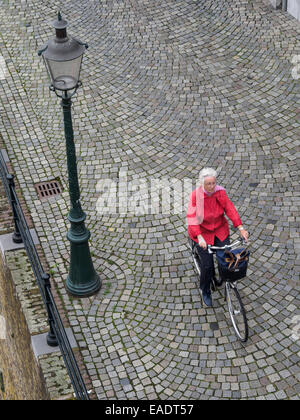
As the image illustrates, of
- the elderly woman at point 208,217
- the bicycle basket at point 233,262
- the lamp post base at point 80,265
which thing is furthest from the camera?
the lamp post base at point 80,265

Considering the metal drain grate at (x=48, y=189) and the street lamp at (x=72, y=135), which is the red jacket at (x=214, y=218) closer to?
the street lamp at (x=72, y=135)

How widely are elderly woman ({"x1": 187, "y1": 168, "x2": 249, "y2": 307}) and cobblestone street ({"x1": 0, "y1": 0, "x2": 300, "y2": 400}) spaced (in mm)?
774

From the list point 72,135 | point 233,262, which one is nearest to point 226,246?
point 233,262

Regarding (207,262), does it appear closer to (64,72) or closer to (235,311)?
(235,311)

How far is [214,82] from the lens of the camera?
12797 millimetres

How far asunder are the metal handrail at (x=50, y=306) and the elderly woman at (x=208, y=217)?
179 centimetres

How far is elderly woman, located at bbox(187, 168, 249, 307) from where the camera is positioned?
335 inches

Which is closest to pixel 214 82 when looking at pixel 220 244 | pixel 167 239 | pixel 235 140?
pixel 235 140

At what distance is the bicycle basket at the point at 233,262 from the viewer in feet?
27.1

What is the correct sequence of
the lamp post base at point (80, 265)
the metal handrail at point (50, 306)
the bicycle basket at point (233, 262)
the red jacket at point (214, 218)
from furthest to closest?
1. the lamp post base at point (80, 265)
2. the red jacket at point (214, 218)
3. the bicycle basket at point (233, 262)
4. the metal handrail at point (50, 306)

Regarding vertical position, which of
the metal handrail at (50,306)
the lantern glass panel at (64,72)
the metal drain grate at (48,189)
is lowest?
the metal drain grate at (48,189)

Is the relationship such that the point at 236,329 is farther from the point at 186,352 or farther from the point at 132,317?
the point at 132,317

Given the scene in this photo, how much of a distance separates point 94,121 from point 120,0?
3.86 m

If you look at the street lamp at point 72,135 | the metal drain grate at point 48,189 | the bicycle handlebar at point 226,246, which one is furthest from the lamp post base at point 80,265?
the metal drain grate at point 48,189
